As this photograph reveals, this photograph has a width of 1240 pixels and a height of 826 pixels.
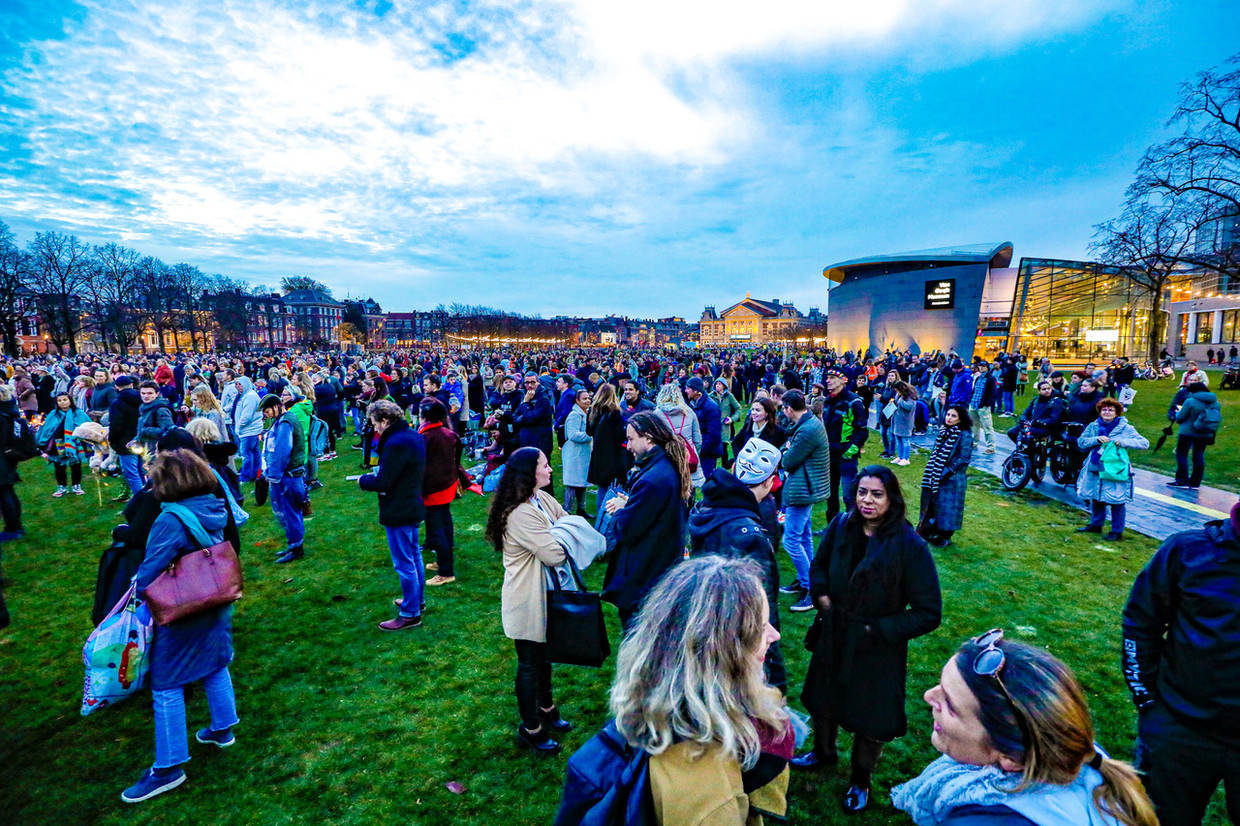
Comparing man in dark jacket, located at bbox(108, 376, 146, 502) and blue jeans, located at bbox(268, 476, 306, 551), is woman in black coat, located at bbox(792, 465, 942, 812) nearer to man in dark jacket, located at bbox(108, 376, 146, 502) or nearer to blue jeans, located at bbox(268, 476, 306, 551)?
blue jeans, located at bbox(268, 476, 306, 551)

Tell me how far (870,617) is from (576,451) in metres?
5.06

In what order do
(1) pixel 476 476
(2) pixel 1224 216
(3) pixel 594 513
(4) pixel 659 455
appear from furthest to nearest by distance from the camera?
(2) pixel 1224 216, (1) pixel 476 476, (3) pixel 594 513, (4) pixel 659 455

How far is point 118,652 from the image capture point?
339cm

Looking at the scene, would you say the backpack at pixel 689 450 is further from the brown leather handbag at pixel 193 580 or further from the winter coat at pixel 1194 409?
the winter coat at pixel 1194 409

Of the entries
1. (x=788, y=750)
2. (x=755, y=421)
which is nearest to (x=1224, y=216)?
(x=755, y=421)

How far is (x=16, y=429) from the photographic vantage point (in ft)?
24.0

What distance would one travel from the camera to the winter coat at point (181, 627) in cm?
312

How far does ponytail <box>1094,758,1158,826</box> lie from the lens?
1242mm

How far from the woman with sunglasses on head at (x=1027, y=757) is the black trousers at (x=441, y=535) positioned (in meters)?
5.23

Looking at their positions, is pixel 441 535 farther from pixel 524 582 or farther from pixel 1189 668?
pixel 1189 668

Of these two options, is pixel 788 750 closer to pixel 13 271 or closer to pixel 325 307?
pixel 13 271

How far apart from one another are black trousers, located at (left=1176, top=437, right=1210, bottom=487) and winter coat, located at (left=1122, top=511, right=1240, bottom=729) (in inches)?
403

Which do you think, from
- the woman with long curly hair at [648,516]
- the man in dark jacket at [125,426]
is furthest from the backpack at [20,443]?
the woman with long curly hair at [648,516]

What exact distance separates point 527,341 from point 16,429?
107 meters
